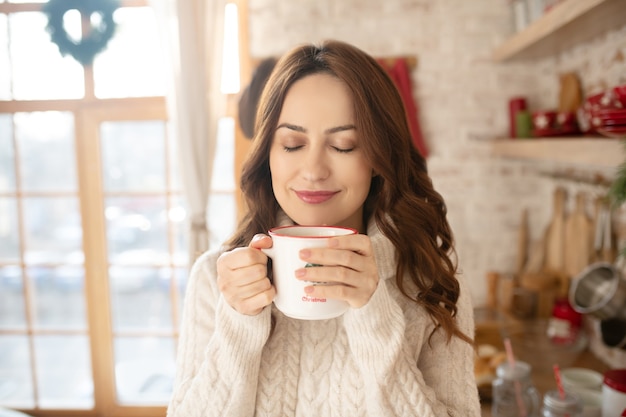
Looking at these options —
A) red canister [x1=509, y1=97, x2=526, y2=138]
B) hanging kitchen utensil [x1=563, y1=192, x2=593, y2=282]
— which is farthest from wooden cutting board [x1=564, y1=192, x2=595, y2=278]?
red canister [x1=509, y1=97, x2=526, y2=138]

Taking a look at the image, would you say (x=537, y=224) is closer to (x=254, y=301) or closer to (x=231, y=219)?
(x=231, y=219)

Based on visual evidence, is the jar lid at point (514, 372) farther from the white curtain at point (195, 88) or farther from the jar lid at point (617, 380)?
the white curtain at point (195, 88)

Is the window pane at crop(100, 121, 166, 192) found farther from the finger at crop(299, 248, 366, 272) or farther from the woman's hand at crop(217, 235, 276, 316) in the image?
the finger at crop(299, 248, 366, 272)

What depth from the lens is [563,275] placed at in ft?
7.79

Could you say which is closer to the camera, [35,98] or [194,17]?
[194,17]

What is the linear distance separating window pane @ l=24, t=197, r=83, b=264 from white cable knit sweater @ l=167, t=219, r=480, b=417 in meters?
2.44

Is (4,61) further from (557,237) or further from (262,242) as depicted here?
(557,237)

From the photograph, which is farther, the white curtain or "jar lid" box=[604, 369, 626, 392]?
the white curtain

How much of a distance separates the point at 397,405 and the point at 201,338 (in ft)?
1.29

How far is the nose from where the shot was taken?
86 cm

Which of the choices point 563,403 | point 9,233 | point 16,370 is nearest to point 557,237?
point 563,403

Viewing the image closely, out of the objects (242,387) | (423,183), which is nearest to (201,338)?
(242,387)

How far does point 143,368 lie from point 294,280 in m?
2.85

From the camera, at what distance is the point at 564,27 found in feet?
5.72
